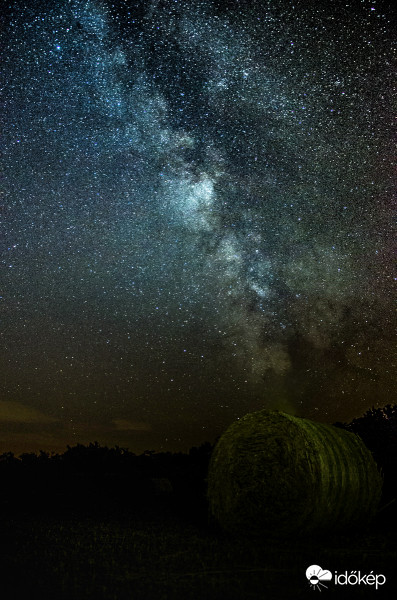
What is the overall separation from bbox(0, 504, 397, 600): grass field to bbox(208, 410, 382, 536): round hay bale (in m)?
0.39

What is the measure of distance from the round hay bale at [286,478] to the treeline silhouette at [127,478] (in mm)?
1225

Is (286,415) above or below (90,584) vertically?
above

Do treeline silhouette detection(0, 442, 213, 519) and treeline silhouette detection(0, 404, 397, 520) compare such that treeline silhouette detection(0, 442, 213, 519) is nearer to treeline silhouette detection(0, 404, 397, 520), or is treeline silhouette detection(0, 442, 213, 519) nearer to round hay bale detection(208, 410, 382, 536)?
treeline silhouette detection(0, 404, 397, 520)

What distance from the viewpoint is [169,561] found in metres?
7.72

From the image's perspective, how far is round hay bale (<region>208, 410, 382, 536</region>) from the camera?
31.7ft

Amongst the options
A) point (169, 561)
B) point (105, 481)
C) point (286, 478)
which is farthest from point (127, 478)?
point (169, 561)

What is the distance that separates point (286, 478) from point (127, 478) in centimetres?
711

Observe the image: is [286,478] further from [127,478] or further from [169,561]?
[127,478]

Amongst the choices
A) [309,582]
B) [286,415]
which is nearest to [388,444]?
[286,415]

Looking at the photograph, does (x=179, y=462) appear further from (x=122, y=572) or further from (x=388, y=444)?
(x=122, y=572)

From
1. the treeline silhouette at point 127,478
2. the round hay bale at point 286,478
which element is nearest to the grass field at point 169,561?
the round hay bale at point 286,478

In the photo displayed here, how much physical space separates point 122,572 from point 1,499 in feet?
25.9

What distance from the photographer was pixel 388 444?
13266mm

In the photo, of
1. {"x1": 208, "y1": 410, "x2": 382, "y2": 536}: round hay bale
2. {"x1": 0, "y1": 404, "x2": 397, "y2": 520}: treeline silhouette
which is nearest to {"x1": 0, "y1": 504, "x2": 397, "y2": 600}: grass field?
{"x1": 208, "y1": 410, "x2": 382, "y2": 536}: round hay bale
